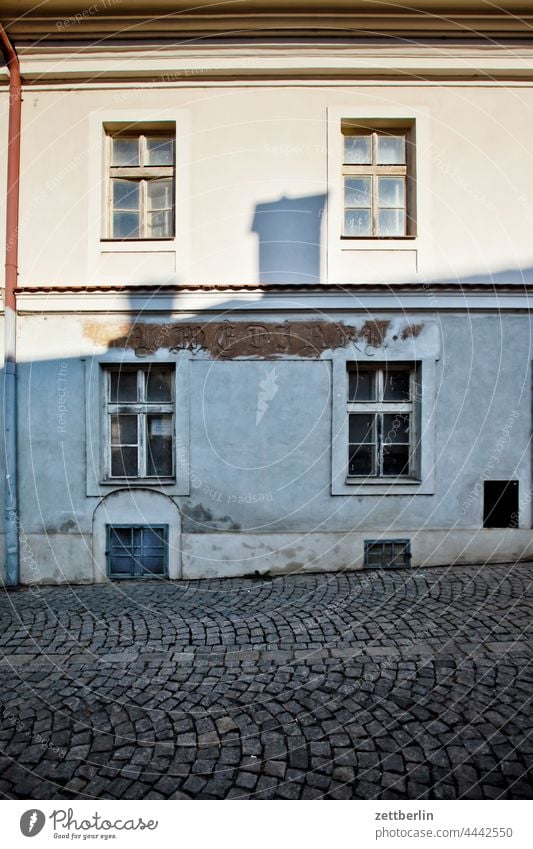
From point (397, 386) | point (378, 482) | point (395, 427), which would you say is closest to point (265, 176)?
point (397, 386)

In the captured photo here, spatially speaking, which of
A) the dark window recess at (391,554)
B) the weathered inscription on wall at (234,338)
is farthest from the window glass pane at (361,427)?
the dark window recess at (391,554)

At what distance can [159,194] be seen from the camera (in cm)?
566

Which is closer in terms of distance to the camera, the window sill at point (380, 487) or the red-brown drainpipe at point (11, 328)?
the red-brown drainpipe at point (11, 328)

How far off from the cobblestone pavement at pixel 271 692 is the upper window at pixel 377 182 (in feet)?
15.9

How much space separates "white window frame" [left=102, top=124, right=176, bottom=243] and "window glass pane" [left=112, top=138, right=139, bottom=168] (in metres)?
0.05

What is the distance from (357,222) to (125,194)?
10.8 feet

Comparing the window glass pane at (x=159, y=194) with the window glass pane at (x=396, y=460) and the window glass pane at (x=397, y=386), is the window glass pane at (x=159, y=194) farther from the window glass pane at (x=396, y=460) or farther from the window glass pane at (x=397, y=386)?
the window glass pane at (x=396, y=460)

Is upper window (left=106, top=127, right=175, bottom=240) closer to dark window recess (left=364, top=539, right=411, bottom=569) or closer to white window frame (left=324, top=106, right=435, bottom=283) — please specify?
white window frame (left=324, top=106, right=435, bottom=283)

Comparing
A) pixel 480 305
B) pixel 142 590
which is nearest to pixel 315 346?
pixel 480 305

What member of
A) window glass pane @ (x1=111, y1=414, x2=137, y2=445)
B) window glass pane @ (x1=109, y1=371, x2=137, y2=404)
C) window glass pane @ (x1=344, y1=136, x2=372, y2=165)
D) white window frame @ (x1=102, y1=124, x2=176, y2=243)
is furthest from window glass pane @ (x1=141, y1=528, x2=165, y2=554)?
window glass pane @ (x1=344, y1=136, x2=372, y2=165)

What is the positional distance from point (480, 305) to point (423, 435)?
1.92 metres

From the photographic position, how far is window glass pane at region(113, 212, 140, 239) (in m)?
→ 5.68

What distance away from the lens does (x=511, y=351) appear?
554 centimetres

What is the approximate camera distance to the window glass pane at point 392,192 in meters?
5.63
